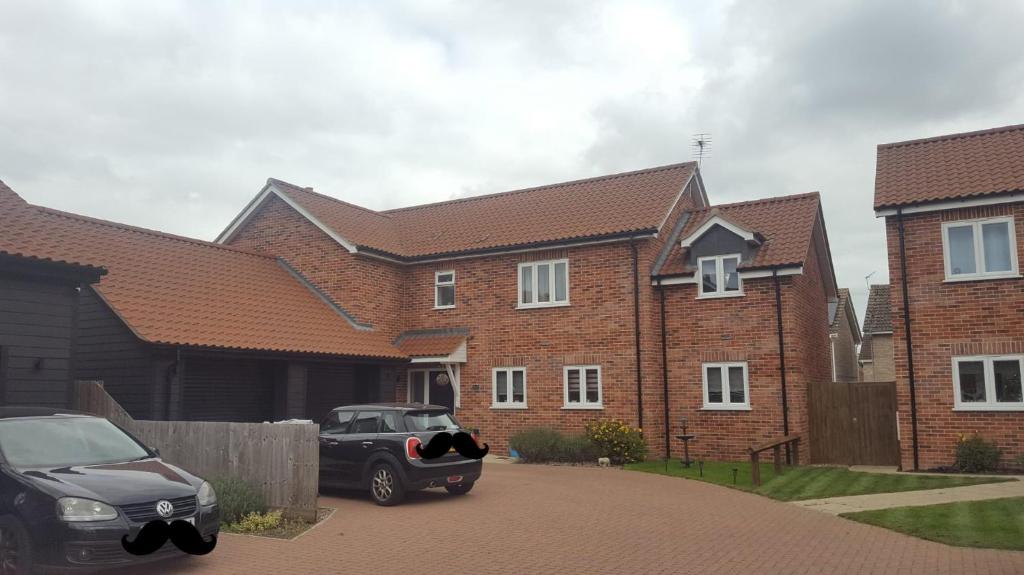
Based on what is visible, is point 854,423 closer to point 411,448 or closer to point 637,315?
point 637,315

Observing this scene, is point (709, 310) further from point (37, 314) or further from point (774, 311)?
point (37, 314)

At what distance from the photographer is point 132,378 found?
1598 centimetres

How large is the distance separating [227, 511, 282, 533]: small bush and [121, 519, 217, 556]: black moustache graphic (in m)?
2.11

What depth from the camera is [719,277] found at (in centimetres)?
2061

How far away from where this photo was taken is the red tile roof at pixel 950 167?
17.5 metres

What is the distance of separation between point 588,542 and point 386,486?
4103 millimetres

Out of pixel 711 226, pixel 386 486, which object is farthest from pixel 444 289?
pixel 386 486

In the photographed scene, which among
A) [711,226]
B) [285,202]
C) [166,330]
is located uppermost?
[285,202]

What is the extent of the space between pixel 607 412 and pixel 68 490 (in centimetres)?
1490

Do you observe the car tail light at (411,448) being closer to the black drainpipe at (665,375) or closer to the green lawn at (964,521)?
the green lawn at (964,521)

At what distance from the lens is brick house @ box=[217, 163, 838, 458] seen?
2002 centimetres

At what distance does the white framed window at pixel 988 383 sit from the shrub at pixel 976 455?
713 mm

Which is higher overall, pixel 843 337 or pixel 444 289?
pixel 444 289

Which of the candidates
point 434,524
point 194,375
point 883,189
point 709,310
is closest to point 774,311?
point 709,310
